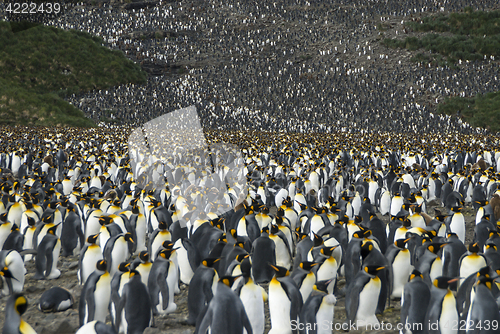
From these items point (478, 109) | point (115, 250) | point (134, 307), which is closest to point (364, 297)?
point (134, 307)

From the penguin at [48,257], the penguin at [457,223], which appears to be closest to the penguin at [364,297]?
the penguin at [457,223]

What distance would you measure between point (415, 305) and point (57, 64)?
1816 inches

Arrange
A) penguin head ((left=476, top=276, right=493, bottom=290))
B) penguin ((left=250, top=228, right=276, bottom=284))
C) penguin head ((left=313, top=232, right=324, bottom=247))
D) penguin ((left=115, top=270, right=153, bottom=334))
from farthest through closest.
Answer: penguin ((left=250, top=228, right=276, bottom=284)) < penguin head ((left=313, top=232, right=324, bottom=247)) < penguin ((left=115, top=270, right=153, bottom=334)) < penguin head ((left=476, top=276, right=493, bottom=290))

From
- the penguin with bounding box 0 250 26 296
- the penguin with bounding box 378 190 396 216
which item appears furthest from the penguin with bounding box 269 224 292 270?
the penguin with bounding box 378 190 396 216

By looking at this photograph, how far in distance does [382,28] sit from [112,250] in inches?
2082

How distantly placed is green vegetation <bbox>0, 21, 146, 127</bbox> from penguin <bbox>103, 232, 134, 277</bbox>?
28322mm

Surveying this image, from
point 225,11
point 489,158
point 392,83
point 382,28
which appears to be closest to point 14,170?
point 489,158

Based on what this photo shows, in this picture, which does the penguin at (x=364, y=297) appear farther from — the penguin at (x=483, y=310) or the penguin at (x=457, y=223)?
the penguin at (x=457, y=223)

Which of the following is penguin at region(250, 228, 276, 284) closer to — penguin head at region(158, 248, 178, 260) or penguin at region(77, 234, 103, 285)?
penguin head at region(158, 248, 178, 260)

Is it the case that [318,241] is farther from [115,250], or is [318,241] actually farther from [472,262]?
[115,250]

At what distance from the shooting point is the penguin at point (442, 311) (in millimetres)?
3066

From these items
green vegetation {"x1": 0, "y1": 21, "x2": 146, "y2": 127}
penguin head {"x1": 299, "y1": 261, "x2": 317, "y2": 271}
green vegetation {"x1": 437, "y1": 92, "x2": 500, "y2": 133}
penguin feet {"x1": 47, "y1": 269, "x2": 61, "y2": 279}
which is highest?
green vegetation {"x1": 0, "y1": 21, "x2": 146, "y2": 127}

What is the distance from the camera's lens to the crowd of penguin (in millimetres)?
34469

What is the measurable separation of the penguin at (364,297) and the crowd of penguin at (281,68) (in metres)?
28.4
